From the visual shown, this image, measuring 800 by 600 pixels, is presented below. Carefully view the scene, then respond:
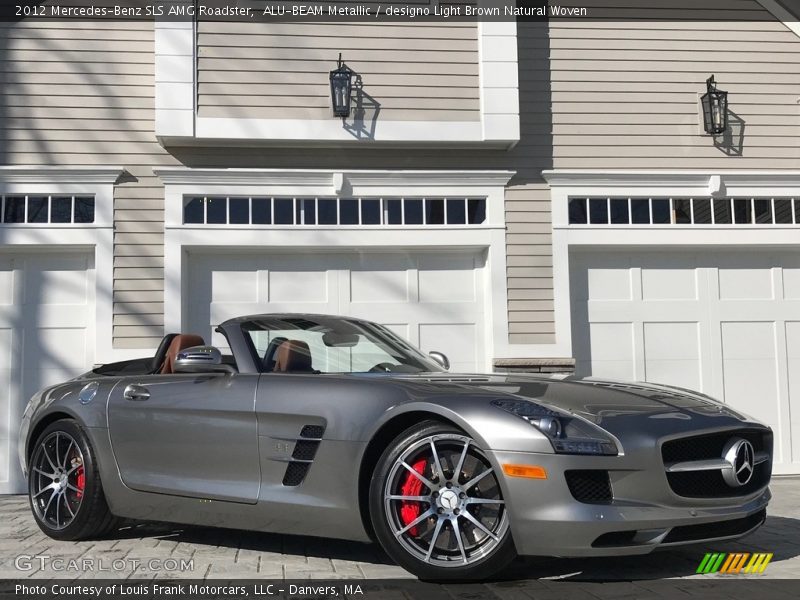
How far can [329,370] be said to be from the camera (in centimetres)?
448

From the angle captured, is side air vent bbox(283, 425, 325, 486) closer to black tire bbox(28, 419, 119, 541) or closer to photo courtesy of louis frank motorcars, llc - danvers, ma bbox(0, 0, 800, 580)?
black tire bbox(28, 419, 119, 541)

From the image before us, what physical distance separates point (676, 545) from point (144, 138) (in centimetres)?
639

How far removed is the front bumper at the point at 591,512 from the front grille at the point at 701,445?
0.41 ft

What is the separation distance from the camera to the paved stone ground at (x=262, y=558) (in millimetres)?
3844

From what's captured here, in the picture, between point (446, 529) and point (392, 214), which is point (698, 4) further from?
point (446, 529)

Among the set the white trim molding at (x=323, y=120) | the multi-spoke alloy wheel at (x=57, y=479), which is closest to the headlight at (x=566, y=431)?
the multi-spoke alloy wheel at (x=57, y=479)

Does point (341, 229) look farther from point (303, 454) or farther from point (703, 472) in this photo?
point (703, 472)

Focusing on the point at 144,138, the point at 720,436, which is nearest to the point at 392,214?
the point at 144,138

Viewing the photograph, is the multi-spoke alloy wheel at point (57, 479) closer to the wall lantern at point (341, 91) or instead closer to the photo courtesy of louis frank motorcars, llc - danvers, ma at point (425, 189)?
the photo courtesy of louis frank motorcars, llc - danvers, ma at point (425, 189)

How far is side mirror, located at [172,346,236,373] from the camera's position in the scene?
14.3 feet

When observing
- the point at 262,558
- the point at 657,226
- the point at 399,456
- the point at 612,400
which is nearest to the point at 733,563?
the point at 612,400

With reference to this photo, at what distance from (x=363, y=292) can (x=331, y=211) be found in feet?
2.67

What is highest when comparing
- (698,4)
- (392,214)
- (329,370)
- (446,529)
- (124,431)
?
(698,4)

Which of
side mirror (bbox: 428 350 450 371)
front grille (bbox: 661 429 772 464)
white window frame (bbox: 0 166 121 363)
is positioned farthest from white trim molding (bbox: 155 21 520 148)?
front grille (bbox: 661 429 772 464)
